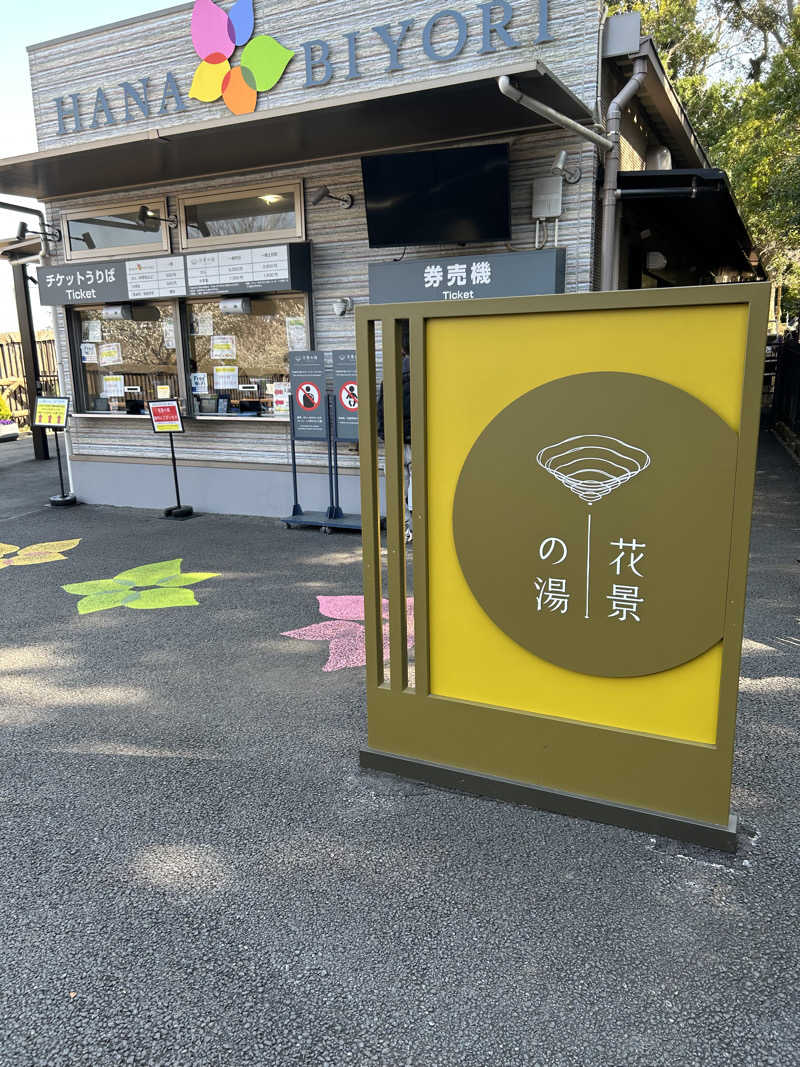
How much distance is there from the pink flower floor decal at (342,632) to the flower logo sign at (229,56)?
5.06m

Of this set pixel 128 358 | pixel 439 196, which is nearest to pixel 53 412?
pixel 128 358

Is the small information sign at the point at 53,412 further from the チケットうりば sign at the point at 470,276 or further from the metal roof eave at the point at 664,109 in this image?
the metal roof eave at the point at 664,109

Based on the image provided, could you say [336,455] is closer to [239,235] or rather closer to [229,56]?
[239,235]

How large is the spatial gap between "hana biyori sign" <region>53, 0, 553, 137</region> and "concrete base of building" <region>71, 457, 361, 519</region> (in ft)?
12.1

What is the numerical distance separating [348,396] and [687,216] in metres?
4.40

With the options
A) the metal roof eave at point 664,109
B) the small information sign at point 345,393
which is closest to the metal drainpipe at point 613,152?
the metal roof eave at point 664,109

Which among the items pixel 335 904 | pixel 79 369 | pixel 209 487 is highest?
pixel 79 369

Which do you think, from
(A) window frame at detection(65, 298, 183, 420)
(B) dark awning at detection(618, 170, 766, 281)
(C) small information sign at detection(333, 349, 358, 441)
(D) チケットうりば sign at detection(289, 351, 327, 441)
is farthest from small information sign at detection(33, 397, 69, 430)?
(B) dark awning at detection(618, 170, 766, 281)

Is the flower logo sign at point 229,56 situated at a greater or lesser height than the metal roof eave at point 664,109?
greater

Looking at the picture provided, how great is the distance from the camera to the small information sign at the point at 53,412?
8930mm

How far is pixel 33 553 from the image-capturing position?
724 centimetres

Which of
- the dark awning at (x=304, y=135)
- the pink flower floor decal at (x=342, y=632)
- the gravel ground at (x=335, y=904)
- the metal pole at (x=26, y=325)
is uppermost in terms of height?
the dark awning at (x=304, y=135)

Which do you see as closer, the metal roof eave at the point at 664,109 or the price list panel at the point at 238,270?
the metal roof eave at the point at 664,109

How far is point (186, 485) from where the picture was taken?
29.0 feet
